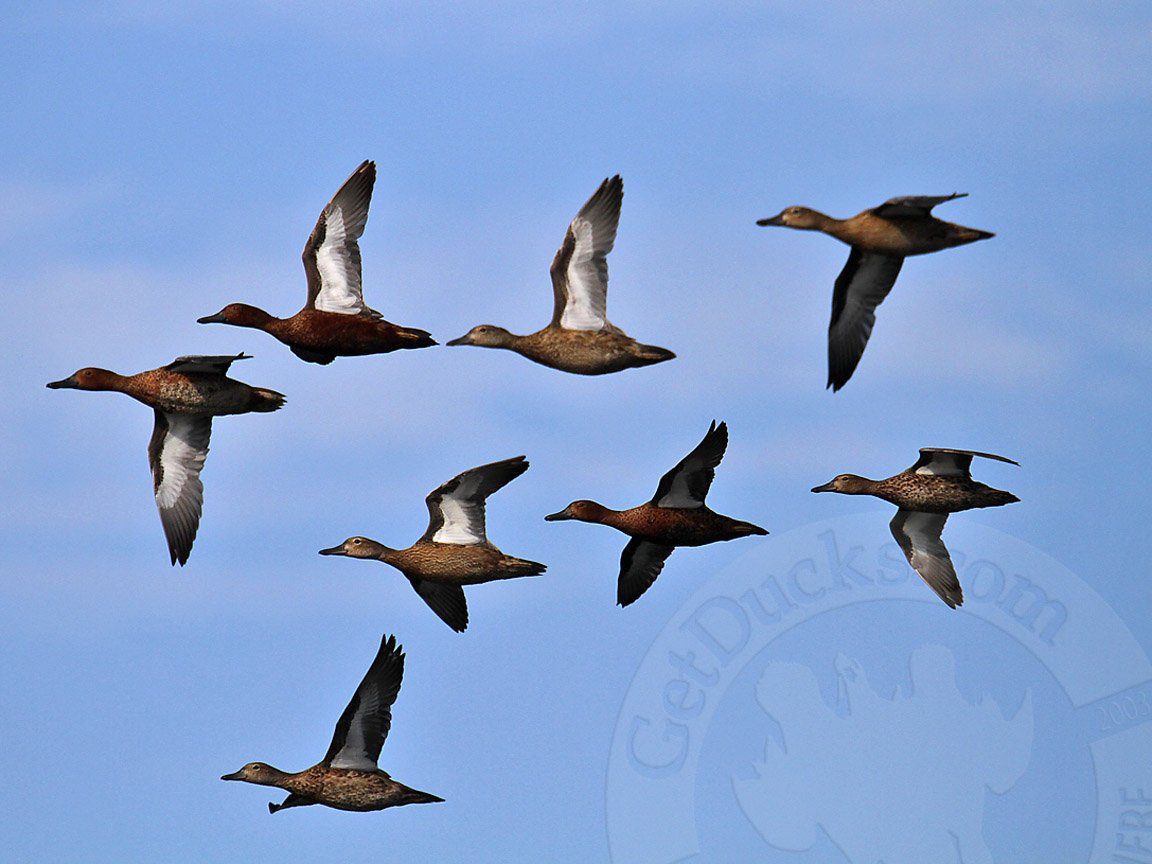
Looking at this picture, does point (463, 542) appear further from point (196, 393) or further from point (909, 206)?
point (909, 206)

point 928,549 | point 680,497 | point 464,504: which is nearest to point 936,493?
point 928,549

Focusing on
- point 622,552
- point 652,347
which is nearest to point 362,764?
point 622,552

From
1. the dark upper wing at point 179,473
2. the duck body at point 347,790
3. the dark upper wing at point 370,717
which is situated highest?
the dark upper wing at point 179,473

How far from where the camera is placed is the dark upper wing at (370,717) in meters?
22.7

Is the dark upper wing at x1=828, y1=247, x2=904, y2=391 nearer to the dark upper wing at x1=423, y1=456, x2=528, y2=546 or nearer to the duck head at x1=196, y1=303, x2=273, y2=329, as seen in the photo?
the dark upper wing at x1=423, y1=456, x2=528, y2=546

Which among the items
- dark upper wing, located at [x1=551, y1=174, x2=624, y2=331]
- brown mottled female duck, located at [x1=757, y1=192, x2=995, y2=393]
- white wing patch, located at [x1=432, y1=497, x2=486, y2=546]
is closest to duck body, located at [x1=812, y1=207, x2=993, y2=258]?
brown mottled female duck, located at [x1=757, y1=192, x2=995, y2=393]

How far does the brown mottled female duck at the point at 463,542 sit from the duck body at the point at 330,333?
5.34ft

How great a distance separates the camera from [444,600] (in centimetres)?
2352

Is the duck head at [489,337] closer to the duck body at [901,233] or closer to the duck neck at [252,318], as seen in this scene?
the duck neck at [252,318]

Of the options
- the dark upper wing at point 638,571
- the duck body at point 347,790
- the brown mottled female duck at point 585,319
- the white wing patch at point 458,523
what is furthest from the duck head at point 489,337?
the duck body at point 347,790

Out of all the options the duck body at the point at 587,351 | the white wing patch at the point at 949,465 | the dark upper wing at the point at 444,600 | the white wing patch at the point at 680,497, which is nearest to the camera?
the duck body at the point at 587,351

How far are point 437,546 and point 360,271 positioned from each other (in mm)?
3361

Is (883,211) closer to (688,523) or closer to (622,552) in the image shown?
(688,523)

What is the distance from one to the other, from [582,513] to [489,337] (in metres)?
2.54
